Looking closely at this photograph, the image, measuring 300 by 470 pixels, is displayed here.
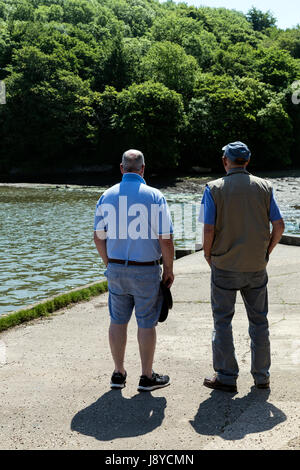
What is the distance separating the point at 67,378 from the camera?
5328mm

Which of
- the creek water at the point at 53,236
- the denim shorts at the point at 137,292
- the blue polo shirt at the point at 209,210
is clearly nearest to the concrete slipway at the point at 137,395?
the denim shorts at the point at 137,292

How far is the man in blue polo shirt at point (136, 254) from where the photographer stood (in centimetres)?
488

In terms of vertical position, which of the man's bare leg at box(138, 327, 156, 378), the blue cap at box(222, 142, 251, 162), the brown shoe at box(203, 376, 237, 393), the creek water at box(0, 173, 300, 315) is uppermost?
the blue cap at box(222, 142, 251, 162)

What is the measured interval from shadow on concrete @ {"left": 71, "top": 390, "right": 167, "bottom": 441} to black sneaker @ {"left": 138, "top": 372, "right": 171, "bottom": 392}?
0.07 metres

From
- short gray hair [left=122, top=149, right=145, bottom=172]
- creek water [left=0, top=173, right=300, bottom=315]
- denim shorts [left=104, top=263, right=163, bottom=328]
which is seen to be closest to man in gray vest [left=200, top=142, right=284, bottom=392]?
denim shorts [left=104, top=263, right=163, bottom=328]

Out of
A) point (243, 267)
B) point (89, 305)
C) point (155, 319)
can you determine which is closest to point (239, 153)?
point (243, 267)

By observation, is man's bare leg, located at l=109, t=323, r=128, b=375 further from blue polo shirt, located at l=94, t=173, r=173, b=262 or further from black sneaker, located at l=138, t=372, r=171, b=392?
blue polo shirt, located at l=94, t=173, r=173, b=262

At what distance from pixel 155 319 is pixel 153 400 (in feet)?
2.27

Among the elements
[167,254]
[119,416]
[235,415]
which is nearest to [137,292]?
[167,254]

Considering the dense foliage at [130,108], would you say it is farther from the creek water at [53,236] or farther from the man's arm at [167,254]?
the man's arm at [167,254]

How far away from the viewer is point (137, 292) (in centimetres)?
491

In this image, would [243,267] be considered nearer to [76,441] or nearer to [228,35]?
[76,441]

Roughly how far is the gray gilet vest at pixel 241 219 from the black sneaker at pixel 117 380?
136cm

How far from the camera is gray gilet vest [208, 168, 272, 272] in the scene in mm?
4812
